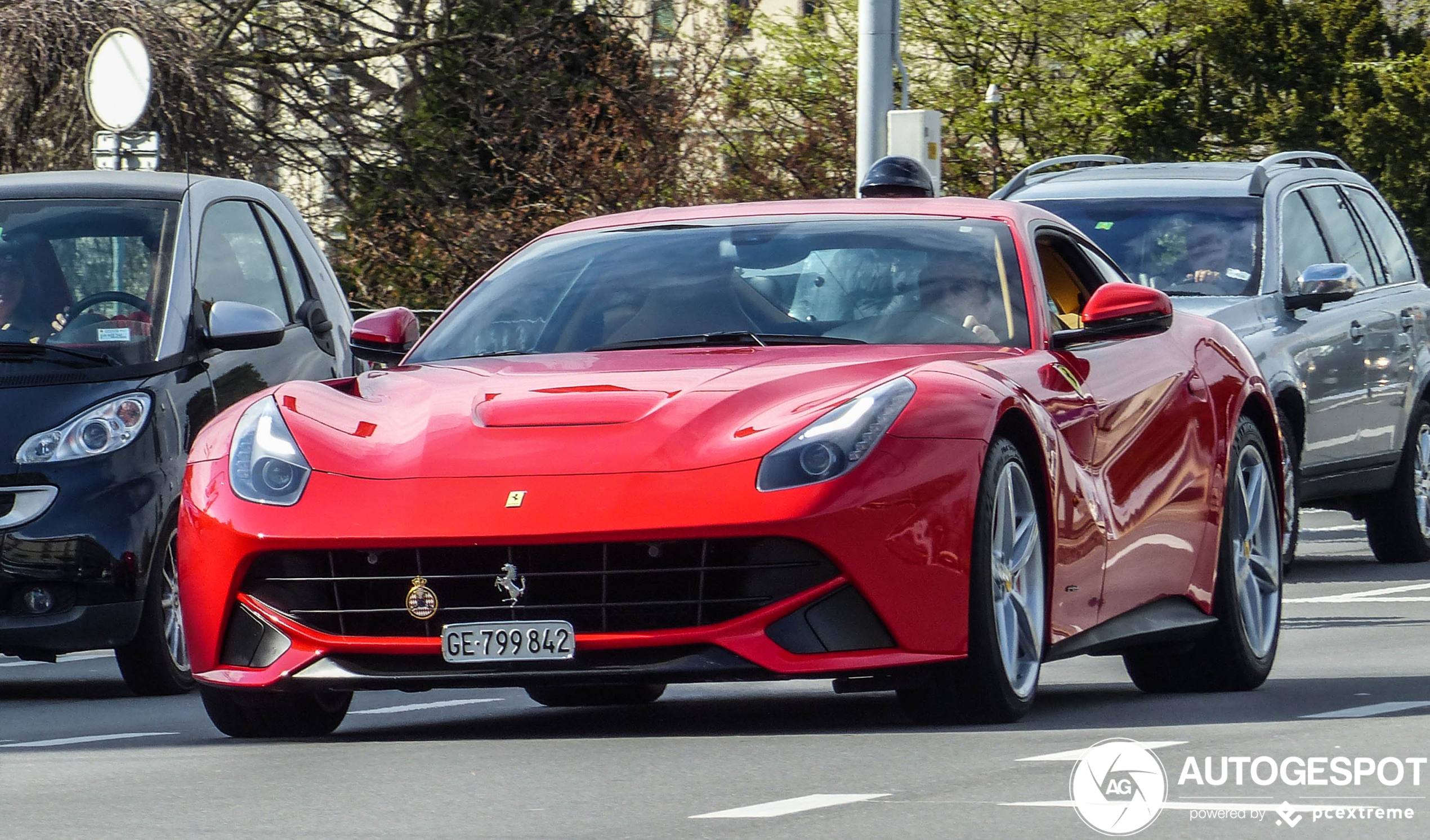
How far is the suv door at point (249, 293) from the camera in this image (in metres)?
10.3

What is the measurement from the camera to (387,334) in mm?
8188

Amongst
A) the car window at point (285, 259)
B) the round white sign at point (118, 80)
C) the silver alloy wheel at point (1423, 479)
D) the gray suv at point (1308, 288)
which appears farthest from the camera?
the round white sign at point (118, 80)

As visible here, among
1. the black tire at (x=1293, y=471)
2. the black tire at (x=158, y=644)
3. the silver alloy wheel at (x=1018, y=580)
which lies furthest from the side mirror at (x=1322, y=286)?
the silver alloy wheel at (x=1018, y=580)

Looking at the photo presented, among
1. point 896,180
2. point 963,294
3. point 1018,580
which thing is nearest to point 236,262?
point 896,180

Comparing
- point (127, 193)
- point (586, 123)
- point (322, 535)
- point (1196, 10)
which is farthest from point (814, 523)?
point (1196, 10)

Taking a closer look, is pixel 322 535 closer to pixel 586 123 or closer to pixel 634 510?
pixel 634 510

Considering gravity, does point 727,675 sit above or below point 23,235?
below

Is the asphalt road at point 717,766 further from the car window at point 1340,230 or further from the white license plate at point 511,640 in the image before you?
the car window at point 1340,230

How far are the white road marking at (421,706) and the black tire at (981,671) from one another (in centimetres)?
208

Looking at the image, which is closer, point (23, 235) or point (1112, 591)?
point (1112, 591)

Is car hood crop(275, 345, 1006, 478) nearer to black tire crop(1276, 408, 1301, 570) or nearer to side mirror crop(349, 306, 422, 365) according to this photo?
side mirror crop(349, 306, 422, 365)

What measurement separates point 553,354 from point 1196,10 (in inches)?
1311

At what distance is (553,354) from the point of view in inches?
305

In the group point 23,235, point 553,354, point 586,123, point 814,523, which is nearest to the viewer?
point 814,523
